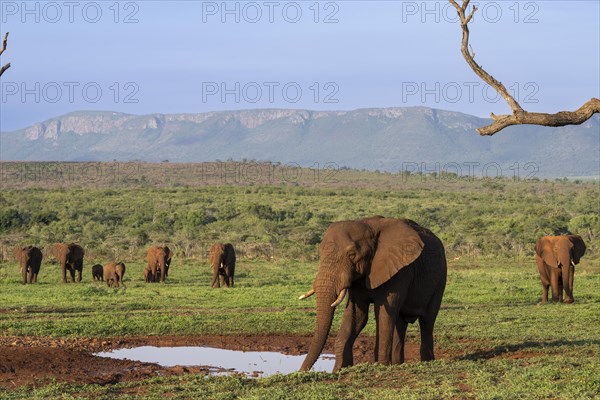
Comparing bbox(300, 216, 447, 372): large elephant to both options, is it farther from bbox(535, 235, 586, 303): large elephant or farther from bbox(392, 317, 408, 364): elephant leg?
bbox(535, 235, 586, 303): large elephant

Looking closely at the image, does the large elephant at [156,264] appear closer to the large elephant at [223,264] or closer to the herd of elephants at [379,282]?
the large elephant at [223,264]

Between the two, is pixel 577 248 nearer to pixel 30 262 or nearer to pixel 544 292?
pixel 544 292

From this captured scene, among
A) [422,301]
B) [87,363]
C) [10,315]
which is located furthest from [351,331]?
[10,315]

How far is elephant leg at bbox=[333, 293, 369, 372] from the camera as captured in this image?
46.0 feet

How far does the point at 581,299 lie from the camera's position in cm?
2633

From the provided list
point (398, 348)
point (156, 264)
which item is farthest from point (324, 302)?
point (156, 264)

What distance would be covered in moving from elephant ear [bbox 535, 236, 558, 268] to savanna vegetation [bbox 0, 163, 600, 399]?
3.78 feet

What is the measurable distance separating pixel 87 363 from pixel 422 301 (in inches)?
213

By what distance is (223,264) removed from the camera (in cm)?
3186

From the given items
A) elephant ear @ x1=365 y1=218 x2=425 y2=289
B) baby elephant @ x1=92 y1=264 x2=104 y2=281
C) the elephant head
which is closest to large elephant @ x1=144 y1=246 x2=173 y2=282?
baby elephant @ x1=92 y1=264 x2=104 y2=281

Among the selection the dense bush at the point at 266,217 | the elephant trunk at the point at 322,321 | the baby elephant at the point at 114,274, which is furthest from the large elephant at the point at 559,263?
the dense bush at the point at 266,217

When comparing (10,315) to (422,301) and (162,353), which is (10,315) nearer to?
(162,353)

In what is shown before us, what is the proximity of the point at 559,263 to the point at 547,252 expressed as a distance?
27.0 inches

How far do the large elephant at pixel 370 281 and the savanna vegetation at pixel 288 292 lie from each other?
0.61 metres
